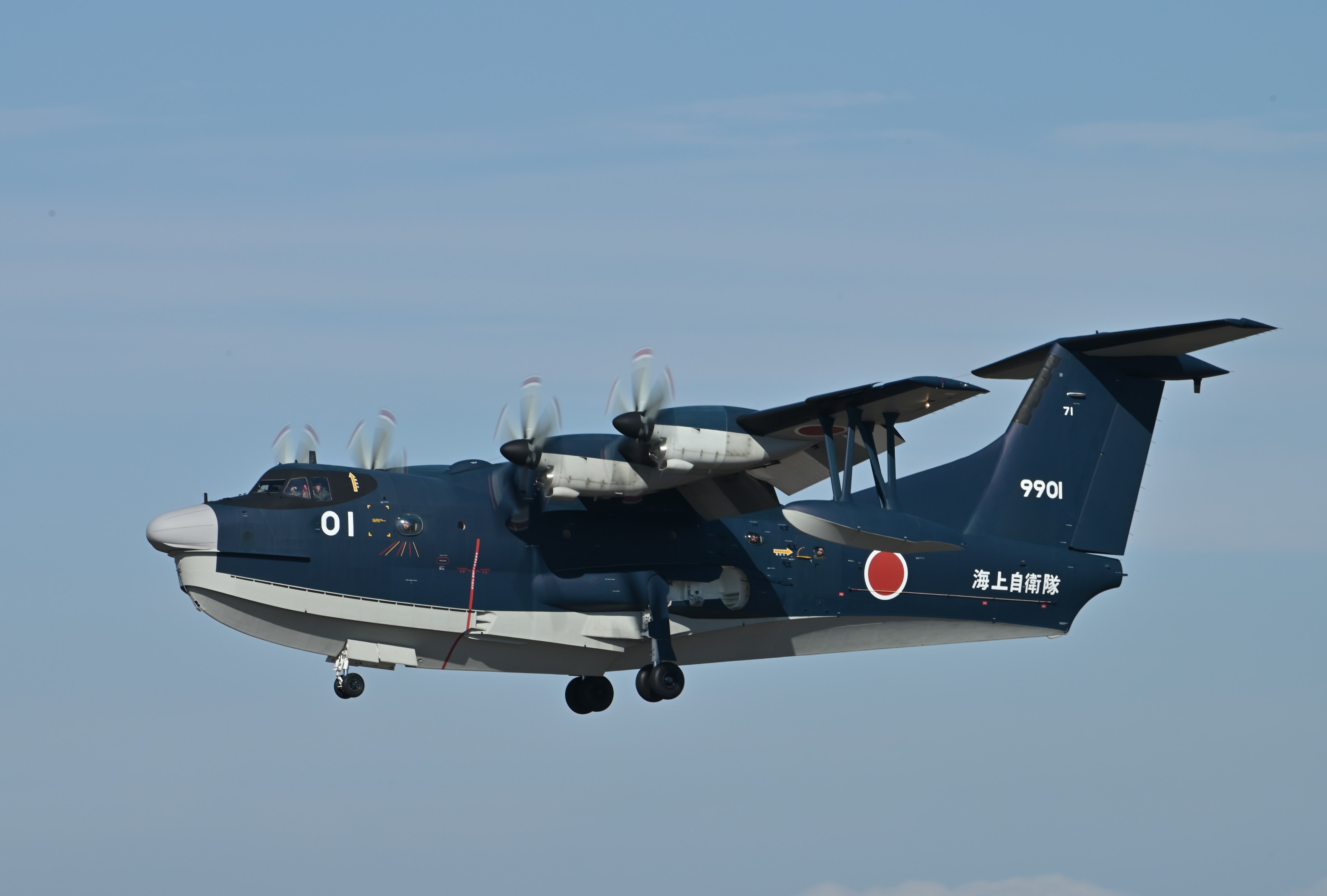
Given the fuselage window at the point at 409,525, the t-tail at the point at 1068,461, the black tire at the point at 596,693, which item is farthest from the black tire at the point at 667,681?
the t-tail at the point at 1068,461

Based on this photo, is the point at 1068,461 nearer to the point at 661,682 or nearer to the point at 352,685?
the point at 661,682

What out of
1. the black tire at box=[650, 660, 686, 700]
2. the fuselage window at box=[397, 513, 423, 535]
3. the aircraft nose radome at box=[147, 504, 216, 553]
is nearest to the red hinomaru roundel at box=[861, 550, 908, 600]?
the black tire at box=[650, 660, 686, 700]

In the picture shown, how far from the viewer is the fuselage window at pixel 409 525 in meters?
23.9

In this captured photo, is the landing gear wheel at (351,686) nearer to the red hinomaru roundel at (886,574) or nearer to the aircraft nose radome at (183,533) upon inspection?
the aircraft nose radome at (183,533)

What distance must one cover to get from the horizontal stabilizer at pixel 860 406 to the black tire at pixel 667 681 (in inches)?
140

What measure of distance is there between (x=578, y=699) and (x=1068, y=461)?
28.1 ft

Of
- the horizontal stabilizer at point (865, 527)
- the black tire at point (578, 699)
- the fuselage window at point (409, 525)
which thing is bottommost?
the black tire at point (578, 699)

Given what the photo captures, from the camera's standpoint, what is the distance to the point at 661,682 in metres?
24.5

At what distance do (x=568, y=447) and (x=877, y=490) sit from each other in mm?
4200

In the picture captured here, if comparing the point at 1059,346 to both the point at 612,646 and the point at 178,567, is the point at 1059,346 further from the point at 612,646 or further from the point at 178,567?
the point at 178,567

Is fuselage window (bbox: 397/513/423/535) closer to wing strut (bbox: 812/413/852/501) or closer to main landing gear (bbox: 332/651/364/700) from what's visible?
main landing gear (bbox: 332/651/364/700)

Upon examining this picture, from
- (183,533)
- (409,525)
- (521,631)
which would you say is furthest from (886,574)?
(183,533)

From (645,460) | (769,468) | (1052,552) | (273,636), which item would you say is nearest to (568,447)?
(645,460)

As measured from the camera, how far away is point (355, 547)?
931 inches
